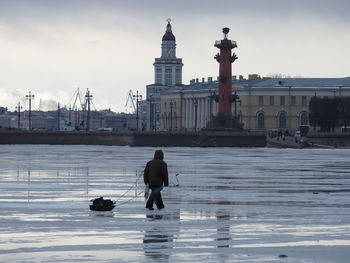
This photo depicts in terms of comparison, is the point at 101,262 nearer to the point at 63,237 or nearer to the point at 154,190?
the point at 63,237

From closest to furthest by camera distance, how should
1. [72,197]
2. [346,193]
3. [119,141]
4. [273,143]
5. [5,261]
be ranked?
[5,261], [72,197], [346,193], [273,143], [119,141]

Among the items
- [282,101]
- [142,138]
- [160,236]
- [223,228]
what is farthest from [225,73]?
[160,236]

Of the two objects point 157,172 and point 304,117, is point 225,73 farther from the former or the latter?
point 157,172

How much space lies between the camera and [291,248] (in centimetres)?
1895

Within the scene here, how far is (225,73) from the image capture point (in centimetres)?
13925

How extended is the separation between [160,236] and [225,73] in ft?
390

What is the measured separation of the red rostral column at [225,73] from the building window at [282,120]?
50.8 meters

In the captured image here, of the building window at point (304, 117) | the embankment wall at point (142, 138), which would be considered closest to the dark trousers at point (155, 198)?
the embankment wall at point (142, 138)

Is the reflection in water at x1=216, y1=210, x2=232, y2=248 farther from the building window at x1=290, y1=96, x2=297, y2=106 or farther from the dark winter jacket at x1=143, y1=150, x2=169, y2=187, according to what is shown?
the building window at x1=290, y1=96, x2=297, y2=106

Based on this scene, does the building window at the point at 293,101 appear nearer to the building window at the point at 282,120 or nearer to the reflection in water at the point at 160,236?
the building window at the point at 282,120

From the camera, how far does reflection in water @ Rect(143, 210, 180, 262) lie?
18.3 meters

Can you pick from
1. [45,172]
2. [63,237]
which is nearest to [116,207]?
[63,237]

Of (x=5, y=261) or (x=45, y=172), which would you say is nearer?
(x=5, y=261)

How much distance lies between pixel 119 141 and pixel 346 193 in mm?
115018
